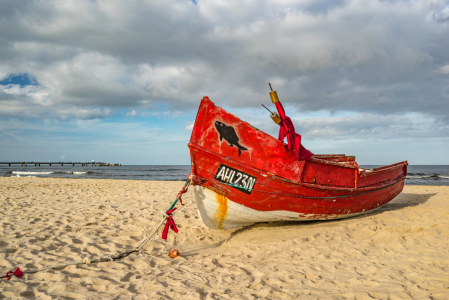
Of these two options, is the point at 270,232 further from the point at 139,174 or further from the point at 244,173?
the point at 139,174

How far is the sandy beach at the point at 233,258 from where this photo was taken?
9.97ft

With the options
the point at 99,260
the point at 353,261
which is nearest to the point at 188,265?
the point at 99,260

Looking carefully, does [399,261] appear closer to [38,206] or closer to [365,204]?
[365,204]

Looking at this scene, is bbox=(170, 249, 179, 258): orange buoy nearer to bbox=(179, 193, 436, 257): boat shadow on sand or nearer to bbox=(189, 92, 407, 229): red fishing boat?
bbox=(179, 193, 436, 257): boat shadow on sand

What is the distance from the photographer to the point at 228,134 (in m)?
4.79

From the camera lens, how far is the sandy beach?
3039 mm

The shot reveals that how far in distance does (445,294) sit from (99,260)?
452cm

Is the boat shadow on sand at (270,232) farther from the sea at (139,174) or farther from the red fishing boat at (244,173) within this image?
the sea at (139,174)

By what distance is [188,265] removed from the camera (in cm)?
397

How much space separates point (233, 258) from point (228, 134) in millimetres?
2209

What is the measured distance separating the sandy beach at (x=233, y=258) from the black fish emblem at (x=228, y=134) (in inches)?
77.3

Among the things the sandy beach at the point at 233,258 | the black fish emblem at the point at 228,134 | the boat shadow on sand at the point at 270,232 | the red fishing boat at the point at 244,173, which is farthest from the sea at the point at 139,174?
the black fish emblem at the point at 228,134

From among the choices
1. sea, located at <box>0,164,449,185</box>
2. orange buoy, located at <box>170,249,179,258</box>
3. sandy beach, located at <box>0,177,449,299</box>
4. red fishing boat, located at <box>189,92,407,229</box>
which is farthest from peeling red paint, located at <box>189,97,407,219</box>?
sea, located at <box>0,164,449,185</box>

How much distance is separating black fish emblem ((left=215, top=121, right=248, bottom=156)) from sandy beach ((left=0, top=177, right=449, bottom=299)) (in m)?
1.96
